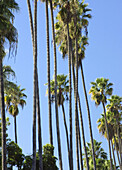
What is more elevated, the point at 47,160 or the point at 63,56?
the point at 63,56

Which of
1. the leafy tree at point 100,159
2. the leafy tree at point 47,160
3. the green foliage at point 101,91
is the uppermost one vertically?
the green foliage at point 101,91

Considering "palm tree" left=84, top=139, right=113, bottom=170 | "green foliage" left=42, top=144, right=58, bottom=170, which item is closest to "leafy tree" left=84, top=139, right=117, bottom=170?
"palm tree" left=84, top=139, right=113, bottom=170

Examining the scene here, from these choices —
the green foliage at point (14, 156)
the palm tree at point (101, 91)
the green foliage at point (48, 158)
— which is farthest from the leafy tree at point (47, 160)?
the palm tree at point (101, 91)

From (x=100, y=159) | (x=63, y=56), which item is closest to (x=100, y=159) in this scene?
(x=100, y=159)

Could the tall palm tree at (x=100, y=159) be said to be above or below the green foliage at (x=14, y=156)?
above

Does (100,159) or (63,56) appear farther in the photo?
(100,159)

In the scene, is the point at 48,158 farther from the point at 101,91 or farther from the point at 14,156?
the point at 101,91

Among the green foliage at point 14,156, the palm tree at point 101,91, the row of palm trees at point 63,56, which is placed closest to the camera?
the row of palm trees at point 63,56

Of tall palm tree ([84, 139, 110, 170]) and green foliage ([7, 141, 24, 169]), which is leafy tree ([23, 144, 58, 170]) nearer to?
green foliage ([7, 141, 24, 169])

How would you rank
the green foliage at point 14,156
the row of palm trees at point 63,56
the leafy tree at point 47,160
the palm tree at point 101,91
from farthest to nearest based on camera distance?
the palm tree at point 101,91
the green foliage at point 14,156
the leafy tree at point 47,160
the row of palm trees at point 63,56

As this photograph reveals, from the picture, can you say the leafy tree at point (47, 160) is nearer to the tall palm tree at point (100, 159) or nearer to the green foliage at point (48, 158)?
the green foliage at point (48, 158)

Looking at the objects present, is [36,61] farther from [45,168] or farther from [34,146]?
[45,168]

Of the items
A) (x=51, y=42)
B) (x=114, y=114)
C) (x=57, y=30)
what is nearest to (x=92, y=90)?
(x=114, y=114)

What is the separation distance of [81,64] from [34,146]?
21.5 metres
